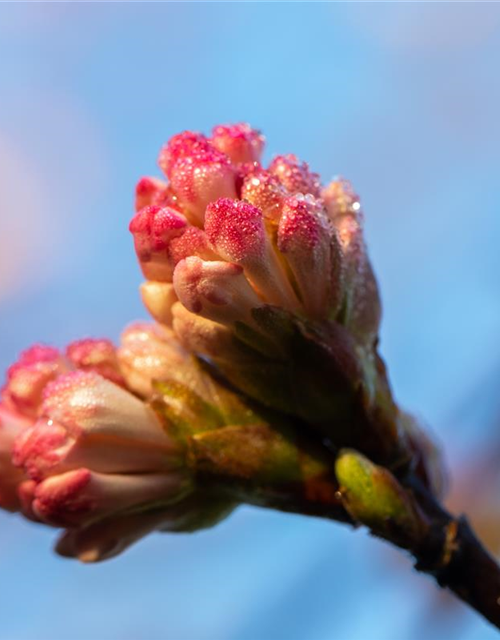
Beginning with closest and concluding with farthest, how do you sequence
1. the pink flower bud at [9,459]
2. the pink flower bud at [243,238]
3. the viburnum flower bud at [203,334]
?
1. the pink flower bud at [243,238]
2. the viburnum flower bud at [203,334]
3. the pink flower bud at [9,459]

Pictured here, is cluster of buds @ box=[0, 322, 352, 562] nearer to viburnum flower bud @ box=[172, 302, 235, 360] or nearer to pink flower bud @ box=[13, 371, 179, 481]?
pink flower bud @ box=[13, 371, 179, 481]

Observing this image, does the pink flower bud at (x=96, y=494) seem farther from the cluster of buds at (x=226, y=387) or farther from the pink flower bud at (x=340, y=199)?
the pink flower bud at (x=340, y=199)

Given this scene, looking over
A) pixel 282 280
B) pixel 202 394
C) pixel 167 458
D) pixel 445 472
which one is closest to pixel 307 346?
pixel 282 280

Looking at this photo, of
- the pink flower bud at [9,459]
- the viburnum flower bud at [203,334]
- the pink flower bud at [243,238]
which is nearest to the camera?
the pink flower bud at [243,238]

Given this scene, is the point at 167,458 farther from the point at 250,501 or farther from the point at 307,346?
the point at 307,346

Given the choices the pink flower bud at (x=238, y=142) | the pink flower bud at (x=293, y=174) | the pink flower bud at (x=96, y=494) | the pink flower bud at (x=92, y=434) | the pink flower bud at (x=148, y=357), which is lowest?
the pink flower bud at (x=96, y=494)

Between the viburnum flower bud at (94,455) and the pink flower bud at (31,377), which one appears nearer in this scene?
the viburnum flower bud at (94,455)

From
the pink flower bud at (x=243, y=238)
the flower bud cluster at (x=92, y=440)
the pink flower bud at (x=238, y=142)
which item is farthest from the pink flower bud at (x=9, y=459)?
the pink flower bud at (x=238, y=142)
